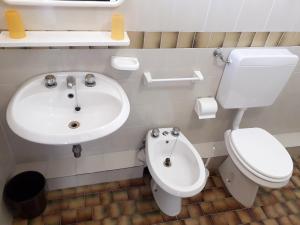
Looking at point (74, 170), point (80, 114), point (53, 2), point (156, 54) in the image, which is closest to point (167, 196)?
point (74, 170)

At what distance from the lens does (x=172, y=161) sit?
167cm

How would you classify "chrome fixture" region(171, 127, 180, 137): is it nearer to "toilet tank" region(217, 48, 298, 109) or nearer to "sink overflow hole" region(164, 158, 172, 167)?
"sink overflow hole" region(164, 158, 172, 167)

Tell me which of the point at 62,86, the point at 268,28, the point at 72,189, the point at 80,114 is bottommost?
the point at 72,189

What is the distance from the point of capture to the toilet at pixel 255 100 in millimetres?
1444

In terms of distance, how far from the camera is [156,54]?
1357 millimetres

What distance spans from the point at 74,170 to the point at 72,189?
178mm

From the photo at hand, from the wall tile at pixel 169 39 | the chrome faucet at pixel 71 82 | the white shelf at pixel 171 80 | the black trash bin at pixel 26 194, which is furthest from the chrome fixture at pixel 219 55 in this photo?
the black trash bin at pixel 26 194

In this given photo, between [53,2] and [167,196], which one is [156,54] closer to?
[53,2]

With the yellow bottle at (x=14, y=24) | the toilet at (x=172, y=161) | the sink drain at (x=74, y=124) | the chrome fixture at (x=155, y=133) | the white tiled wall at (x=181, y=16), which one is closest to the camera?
the yellow bottle at (x=14, y=24)

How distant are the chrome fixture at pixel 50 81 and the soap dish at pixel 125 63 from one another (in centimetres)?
31

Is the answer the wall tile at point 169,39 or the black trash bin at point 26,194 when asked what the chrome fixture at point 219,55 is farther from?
the black trash bin at point 26,194

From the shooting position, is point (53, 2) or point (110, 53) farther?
point (110, 53)

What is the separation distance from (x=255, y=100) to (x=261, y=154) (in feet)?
1.18

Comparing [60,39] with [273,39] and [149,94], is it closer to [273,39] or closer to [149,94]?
[149,94]
